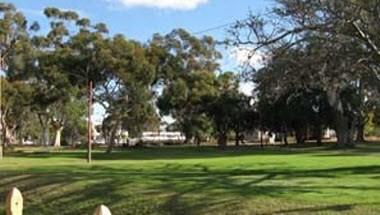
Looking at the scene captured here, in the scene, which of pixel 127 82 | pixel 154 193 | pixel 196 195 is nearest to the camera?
pixel 196 195

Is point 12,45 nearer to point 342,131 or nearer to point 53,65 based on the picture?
point 53,65

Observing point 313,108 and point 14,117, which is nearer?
point 313,108

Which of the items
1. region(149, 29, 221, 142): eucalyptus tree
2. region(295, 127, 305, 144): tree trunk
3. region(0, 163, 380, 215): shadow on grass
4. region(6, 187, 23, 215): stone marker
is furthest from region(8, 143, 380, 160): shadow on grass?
region(6, 187, 23, 215): stone marker

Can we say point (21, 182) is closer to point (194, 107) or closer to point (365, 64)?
point (365, 64)

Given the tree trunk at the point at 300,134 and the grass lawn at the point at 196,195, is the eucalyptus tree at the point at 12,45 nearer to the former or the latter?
the tree trunk at the point at 300,134

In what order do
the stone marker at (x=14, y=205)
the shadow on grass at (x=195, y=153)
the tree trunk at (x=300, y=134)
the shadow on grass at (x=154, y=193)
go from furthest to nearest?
1. the tree trunk at (x=300, y=134)
2. the shadow on grass at (x=195, y=153)
3. the shadow on grass at (x=154, y=193)
4. the stone marker at (x=14, y=205)

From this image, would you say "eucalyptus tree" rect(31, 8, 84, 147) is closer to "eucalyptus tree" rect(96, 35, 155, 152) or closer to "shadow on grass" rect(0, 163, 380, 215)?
"eucalyptus tree" rect(96, 35, 155, 152)

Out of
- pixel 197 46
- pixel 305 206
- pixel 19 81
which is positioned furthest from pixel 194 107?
pixel 305 206

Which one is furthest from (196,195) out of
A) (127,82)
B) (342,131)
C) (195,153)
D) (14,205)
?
(342,131)

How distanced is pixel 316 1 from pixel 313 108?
61515mm

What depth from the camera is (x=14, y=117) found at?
3467 inches

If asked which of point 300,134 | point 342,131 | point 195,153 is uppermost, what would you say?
point 300,134

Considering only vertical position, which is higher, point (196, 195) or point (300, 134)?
point (300, 134)

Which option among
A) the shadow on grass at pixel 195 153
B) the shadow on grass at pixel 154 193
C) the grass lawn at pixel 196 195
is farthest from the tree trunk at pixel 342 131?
the shadow on grass at pixel 154 193
